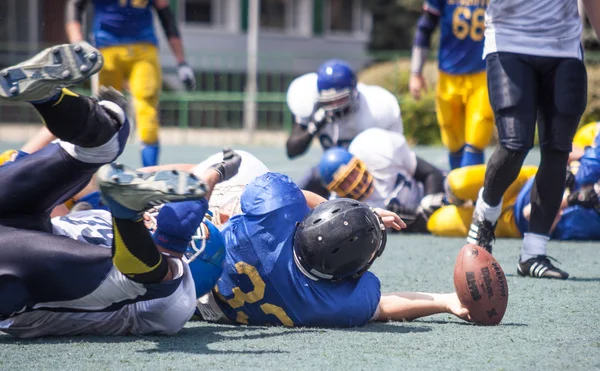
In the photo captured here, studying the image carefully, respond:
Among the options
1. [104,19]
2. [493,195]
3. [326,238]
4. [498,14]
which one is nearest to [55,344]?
[326,238]

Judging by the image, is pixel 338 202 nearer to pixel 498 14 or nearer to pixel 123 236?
pixel 123 236

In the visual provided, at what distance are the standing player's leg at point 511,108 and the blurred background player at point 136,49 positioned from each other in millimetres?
3670

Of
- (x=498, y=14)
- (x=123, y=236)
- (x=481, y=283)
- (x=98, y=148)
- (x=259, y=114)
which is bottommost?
(x=259, y=114)

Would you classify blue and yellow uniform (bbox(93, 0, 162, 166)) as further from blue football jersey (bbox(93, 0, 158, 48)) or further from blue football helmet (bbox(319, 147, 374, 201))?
blue football helmet (bbox(319, 147, 374, 201))

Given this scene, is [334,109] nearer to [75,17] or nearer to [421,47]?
[421,47]

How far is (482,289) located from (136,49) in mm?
5006

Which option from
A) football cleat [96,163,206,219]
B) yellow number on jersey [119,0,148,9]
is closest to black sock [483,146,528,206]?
football cleat [96,163,206,219]

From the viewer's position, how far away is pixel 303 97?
Answer: 7188 mm

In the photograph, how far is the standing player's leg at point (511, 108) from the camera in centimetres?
441

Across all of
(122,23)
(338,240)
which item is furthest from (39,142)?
(122,23)

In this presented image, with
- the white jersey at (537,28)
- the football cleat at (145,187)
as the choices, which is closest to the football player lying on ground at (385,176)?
the white jersey at (537,28)

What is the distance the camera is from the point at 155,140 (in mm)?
7695

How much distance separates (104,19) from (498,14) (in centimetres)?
425

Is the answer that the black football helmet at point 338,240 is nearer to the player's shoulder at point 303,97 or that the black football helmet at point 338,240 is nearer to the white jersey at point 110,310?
the white jersey at point 110,310
